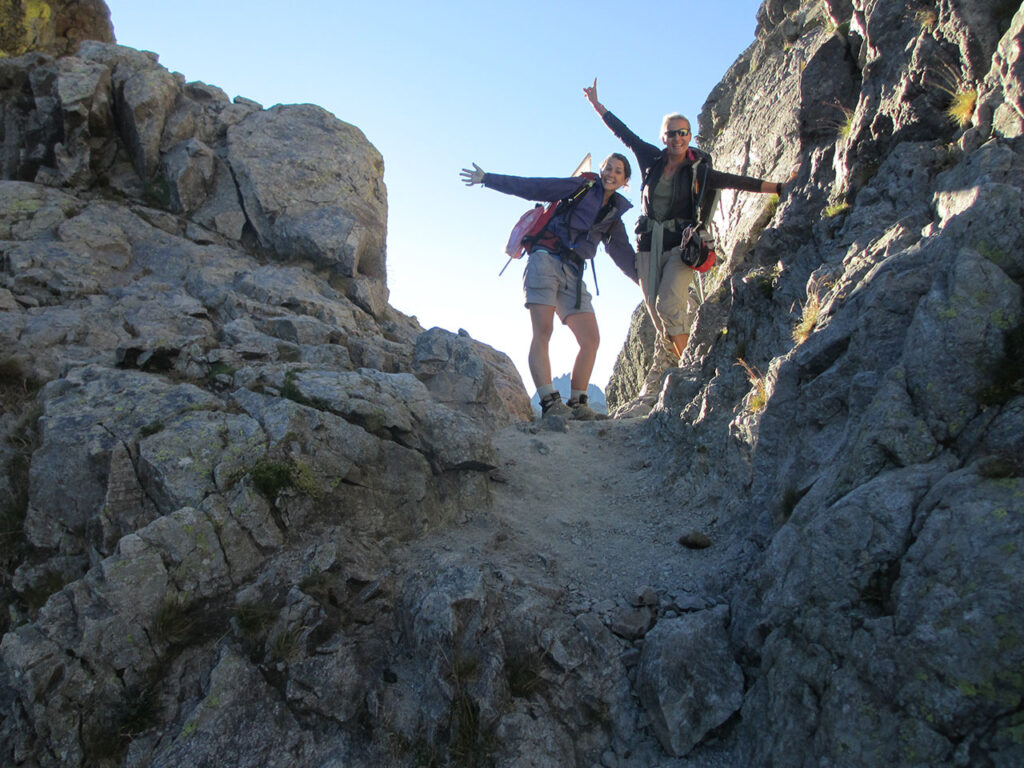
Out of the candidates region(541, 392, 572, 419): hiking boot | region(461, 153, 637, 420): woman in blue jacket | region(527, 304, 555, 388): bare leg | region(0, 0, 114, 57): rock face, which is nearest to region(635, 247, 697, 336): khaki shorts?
region(461, 153, 637, 420): woman in blue jacket

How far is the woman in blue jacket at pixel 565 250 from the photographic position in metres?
13.1

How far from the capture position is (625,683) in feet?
21.2

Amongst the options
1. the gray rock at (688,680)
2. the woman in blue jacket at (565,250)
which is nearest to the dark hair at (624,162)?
the woman in blue jacket at (565,250)

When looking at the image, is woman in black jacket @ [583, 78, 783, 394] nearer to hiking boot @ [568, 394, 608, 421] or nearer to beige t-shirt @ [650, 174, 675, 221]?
beige t-shirt @ [650, 174, 675, 221]

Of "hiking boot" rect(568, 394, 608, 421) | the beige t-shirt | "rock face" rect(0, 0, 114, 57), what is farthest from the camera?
"rock face" rect(0, 0, 114, 57)

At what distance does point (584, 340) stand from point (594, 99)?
505 centimetres

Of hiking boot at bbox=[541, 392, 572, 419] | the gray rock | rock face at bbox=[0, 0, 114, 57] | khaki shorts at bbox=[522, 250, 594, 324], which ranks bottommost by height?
the gray rock

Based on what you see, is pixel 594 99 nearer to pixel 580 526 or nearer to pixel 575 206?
pixel 575 206

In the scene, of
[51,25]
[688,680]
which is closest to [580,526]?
[688,680]

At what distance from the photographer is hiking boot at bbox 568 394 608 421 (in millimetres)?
13688

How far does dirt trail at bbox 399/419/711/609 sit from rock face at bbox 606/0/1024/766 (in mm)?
576

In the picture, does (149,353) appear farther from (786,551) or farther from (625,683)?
(786,551)

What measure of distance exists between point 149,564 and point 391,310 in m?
11.1

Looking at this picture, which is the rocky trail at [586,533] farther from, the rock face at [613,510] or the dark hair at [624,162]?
the dark hair at [624,162]
